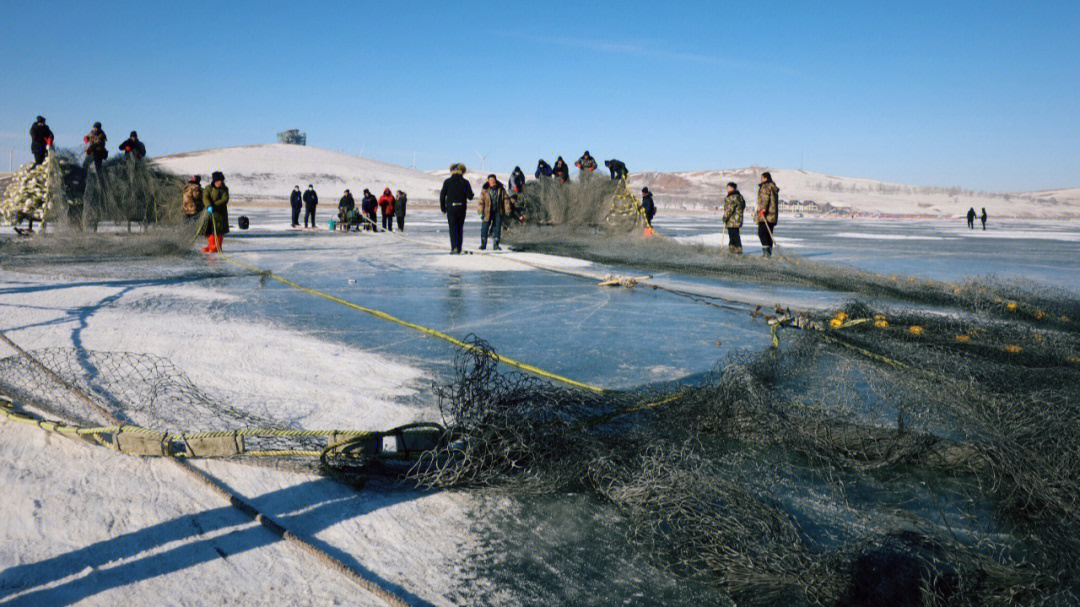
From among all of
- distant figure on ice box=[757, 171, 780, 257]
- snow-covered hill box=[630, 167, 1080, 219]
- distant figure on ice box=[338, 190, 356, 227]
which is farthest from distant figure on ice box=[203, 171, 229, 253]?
snow-covered hill box=[630, 167, 1080, 219]

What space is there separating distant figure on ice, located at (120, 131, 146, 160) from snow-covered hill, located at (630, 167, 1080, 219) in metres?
84.5

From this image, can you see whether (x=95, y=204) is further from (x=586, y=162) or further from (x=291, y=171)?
(x=291, y=171)

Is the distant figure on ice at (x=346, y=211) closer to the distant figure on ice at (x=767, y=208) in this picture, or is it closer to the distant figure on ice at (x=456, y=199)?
the distant figure on ice at (x=456, y=199)

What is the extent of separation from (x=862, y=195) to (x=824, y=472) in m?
122

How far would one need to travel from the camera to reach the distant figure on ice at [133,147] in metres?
15.9

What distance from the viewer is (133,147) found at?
16016 mm

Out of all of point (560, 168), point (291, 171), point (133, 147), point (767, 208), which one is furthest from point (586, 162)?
point (291, 171)

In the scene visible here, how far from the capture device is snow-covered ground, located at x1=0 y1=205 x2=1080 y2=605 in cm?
229

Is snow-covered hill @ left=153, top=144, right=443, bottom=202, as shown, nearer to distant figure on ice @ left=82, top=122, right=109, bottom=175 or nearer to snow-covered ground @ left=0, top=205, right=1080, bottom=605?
distant figure on ice @ left=82, top=122, right=109, bottom=175

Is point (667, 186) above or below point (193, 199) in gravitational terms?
above

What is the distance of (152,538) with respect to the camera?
2482 mm

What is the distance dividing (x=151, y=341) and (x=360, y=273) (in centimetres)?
546

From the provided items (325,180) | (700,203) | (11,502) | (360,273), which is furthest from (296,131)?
(11,502)

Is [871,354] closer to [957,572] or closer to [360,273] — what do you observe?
[957,572]
